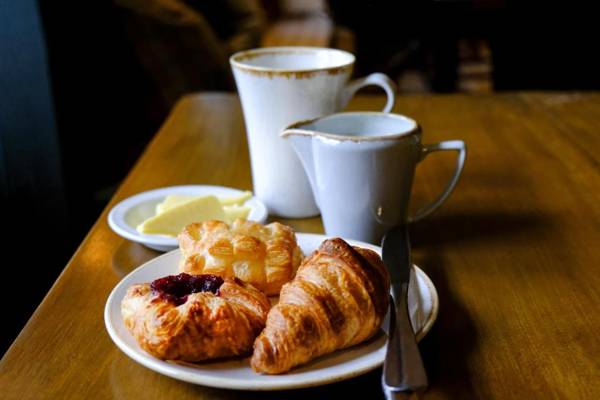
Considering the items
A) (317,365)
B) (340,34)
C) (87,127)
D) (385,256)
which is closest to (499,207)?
(385,256)

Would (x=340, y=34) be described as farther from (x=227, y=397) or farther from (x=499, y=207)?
(x=227, y=397)

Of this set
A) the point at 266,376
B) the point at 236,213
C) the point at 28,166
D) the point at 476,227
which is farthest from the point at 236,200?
the point at 28,166

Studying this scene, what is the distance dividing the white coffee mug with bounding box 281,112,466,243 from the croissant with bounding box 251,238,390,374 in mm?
178

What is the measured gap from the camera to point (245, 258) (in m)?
0.69

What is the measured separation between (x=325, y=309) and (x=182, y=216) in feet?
1.06

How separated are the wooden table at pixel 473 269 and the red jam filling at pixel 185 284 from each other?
0.21 ft

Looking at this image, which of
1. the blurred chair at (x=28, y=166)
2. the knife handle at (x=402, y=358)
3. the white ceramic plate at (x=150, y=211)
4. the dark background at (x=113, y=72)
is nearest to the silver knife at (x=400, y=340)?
the knife handle at (x=402, y=358)

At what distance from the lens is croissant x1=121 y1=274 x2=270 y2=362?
562mm

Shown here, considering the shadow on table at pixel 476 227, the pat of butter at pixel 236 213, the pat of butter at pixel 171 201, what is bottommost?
the shadow on table at pixel 476 227

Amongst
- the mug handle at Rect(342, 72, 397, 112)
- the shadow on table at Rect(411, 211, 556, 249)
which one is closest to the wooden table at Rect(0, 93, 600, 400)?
the shadow on table at Rect(411, 211, 556, 249)

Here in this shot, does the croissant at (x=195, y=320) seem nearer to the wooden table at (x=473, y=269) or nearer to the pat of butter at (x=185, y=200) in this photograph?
the wooden table at (x=473, y=269)

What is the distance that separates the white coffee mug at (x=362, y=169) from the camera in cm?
78

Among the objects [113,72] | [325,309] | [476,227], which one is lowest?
[113,72]

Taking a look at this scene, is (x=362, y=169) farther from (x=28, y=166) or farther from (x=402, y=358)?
(x=28, y=166)
